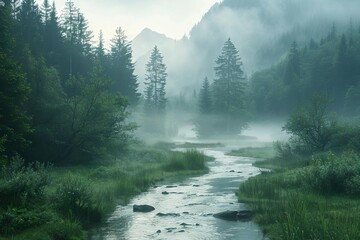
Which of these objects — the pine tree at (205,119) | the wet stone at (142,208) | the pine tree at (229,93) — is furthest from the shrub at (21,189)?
the pine tree at (205,119)

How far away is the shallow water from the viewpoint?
17.8 meters

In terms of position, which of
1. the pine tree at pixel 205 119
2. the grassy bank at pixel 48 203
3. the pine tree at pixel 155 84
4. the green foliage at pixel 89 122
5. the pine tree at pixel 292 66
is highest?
the pine tree at pixel 292 66

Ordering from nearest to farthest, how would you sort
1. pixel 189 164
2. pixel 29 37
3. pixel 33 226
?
pixel 33 226 → pixel 189 164 → pixel 29 37

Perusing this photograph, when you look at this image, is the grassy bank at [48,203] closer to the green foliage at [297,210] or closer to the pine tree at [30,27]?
the green foliage at [297,210]

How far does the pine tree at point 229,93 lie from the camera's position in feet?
319

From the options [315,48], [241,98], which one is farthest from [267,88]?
[241,98]

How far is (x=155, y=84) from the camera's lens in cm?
10194

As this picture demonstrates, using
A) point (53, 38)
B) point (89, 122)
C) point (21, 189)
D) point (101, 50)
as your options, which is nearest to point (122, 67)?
point (101, 50)

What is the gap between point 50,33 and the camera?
7012cm

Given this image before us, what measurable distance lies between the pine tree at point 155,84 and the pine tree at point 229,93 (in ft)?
43.6

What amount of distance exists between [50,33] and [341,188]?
59161 millimetres

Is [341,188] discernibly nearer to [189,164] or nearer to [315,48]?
[189,164]

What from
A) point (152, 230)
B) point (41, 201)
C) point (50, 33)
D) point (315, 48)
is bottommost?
point (152, 230)

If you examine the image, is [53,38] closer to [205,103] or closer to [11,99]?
[205,103]
